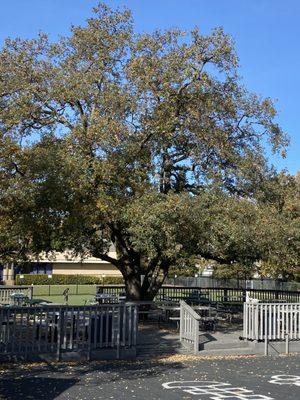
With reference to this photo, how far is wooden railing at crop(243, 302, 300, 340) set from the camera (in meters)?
14.2

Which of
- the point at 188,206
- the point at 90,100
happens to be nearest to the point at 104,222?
the point at 188,206

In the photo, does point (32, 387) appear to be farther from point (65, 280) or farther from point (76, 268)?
point (76, 268)

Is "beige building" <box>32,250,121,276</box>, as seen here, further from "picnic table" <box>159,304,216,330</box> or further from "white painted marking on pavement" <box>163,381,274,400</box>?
"white painted marking on pavement" <box>163,381,274,400</box>

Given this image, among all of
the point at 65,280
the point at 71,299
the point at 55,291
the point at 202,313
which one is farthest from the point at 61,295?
the point at 202,313

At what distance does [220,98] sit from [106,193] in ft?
18.0

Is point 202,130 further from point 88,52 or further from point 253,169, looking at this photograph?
point 88,52

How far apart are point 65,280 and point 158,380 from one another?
1783 inches

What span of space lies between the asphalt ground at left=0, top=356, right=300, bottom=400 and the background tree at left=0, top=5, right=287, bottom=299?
3074 mm

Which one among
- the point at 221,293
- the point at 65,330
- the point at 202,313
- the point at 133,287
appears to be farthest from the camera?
the point at 221,293

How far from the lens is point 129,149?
14.5 meters

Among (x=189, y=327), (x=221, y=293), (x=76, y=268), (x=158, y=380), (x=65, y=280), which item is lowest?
(x=158, y=380)

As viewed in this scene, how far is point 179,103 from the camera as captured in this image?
52.1ft

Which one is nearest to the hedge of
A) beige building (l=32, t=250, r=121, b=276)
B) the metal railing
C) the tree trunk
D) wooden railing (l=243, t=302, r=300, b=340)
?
beige building (l=32, t=250, r=121, b=276)

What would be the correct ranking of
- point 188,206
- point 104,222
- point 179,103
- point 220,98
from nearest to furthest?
point 188,206
point 104,222
point 179,103
point 220,98
